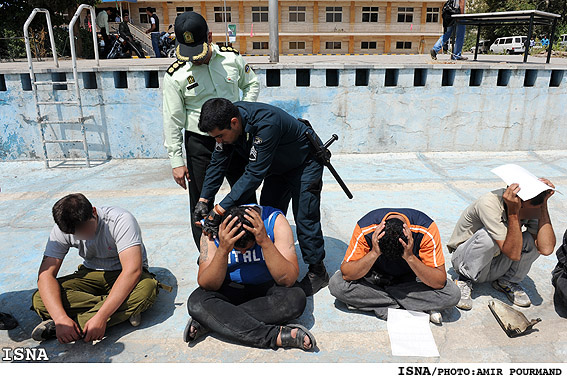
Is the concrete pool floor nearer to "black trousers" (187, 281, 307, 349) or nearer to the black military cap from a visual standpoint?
"black trousers" (187, 281, 307, 349)

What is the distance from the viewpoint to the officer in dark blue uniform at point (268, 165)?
253cm

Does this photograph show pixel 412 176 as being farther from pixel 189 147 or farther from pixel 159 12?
pixel 159 12

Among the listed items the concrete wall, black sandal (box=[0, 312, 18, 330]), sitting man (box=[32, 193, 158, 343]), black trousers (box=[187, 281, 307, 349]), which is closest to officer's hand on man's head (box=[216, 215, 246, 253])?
black trousers (box=[187, 281, 307, 349])

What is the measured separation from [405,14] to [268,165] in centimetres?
2622

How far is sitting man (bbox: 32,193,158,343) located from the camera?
239 cm

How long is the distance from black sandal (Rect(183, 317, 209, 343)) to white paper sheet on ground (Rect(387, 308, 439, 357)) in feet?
3.77

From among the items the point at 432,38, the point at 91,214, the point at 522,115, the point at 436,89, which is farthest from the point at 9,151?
the point at 432,38

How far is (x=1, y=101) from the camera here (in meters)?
6.50

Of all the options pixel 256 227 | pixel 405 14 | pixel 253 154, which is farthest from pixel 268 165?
pixel 405 14

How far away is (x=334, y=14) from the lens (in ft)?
81.9

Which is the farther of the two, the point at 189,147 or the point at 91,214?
the point at 189,147

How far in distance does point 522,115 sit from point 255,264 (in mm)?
6184

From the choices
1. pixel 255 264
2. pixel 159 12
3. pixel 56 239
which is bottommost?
pixel 255 264

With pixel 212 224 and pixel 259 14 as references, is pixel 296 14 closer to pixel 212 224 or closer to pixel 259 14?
pixel 259 14
